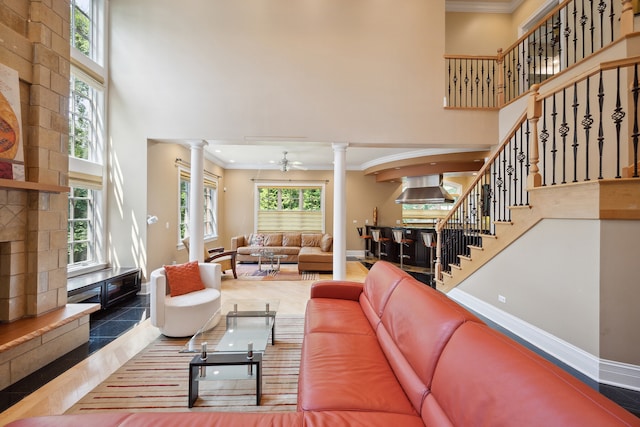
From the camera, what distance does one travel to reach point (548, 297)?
2.80 m

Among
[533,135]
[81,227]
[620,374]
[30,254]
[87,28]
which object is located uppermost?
[87,28]

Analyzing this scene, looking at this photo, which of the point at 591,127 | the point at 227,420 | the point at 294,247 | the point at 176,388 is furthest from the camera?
the point at 294,247

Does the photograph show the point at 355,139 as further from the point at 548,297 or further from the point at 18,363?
the point at 18,363

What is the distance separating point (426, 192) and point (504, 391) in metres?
7.59

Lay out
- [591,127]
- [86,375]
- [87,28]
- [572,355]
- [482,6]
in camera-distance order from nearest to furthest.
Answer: [86,375], [572,355], [591,127], [87,28], [482,6]

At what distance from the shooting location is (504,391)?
957 mm

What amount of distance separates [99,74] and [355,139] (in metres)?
4.33

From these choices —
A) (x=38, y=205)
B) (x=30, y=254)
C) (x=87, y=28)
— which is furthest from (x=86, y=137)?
(x=30, y=254)

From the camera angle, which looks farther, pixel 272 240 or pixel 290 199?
pixel 290 199

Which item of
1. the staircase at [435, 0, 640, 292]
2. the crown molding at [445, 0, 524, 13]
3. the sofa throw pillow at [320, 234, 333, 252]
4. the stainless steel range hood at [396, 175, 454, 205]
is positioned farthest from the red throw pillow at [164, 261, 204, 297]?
the crown molding at [445, 0, 524, 13]

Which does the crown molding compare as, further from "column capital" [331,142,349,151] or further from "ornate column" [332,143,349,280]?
"ornate column" [332,143,349,280]

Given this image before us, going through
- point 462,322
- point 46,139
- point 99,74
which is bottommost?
point 462,322

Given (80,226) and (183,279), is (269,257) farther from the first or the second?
(80,226)

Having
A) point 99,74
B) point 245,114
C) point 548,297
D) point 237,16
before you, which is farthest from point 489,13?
point 99,74
